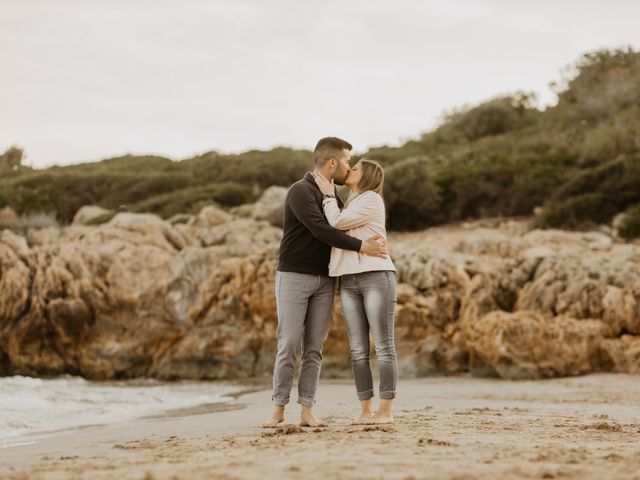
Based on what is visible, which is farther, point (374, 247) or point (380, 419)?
point (374, 247)

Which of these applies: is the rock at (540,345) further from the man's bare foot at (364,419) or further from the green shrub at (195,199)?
the green shrub at (195,199)

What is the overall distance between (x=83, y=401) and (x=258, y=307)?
451 cm

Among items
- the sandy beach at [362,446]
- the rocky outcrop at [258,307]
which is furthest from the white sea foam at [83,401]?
the rocky outcrop at [258,307]

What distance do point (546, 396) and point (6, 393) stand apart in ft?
22.2

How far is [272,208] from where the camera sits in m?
19.5

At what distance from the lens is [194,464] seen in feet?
12.2

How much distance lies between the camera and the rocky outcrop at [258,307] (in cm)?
1180

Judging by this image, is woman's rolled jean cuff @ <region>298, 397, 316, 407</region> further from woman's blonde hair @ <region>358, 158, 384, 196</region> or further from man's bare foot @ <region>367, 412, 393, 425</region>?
woman's blonde hair @ <region>358, 158, 384, 196</region>

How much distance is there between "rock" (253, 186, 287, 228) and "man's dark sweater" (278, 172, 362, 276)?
486 inches

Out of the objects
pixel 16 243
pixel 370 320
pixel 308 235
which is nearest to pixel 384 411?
pixel 370 320

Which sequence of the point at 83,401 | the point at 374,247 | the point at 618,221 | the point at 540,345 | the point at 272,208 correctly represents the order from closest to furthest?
the point at 374,247, the point at 83,401, the point at 540,345, the point at 618,221, the point at 272,208

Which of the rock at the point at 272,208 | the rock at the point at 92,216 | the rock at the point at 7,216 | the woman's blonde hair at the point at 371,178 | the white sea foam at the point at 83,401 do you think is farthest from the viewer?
the rock at the point at 92,216

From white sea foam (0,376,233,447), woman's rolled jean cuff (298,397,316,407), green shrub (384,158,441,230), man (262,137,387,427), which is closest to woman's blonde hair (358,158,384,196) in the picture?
man (262,137,387,427)

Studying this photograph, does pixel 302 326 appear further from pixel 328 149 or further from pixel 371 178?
pixel 328 149
